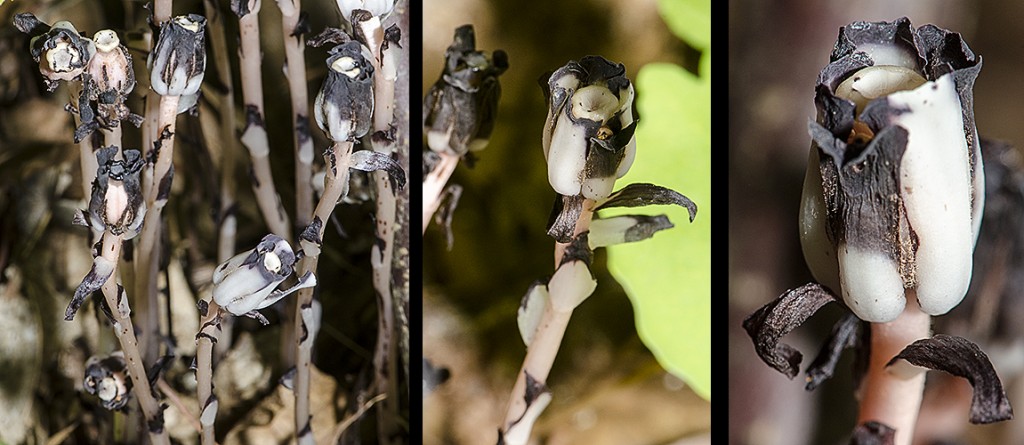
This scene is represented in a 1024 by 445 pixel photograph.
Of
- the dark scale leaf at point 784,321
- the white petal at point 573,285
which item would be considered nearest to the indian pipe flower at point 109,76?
the white petal at point 573,285

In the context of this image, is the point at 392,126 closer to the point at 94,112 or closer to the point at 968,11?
the point at 94,112

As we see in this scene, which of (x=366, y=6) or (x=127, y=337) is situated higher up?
(x=366, y=6)

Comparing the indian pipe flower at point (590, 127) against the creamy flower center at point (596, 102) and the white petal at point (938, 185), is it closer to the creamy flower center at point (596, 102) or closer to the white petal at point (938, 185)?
the creamy flower center at point (596, 102)

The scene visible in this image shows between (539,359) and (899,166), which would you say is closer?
(899,166)

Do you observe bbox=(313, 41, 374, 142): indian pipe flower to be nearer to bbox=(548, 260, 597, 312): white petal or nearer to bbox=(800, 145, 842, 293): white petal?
bbox=(548, 260, 597, 312): white petal

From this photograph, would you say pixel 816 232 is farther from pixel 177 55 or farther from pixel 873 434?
pixel 177 55

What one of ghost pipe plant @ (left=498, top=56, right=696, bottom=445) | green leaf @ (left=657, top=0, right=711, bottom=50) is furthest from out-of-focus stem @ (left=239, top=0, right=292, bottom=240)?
green leaf @ (left=657, top=0, right=711, bottom=50)

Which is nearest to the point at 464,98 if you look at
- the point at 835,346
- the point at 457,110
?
the point at 457,110

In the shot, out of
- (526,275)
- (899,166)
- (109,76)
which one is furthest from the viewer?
(526,275)
